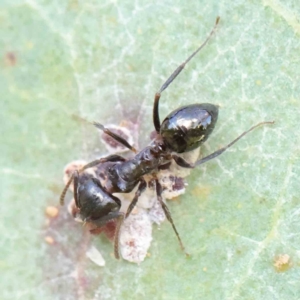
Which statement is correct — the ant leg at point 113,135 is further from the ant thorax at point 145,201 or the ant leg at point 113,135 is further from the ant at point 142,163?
the ant thorax at point 145,201

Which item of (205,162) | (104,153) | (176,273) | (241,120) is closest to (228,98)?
(241,120)

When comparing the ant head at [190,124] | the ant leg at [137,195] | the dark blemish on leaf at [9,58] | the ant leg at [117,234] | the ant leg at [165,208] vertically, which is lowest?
the ant leg at [117,234]

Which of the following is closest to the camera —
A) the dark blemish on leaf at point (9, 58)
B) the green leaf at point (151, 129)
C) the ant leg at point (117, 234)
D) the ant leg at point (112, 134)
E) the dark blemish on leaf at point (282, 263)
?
the dark blemish on leaf at point (282, 263)

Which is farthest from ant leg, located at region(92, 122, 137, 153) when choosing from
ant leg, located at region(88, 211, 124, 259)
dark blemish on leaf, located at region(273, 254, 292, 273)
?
dark blemish on leaf, located at region(273, 254, 292, 273)

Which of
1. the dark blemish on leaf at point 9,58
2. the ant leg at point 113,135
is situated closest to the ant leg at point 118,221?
the ant leg at point 113,135

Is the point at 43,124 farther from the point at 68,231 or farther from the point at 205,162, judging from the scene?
the point at 205,162

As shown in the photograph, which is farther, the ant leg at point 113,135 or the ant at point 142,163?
the ant leg at point 113,135
